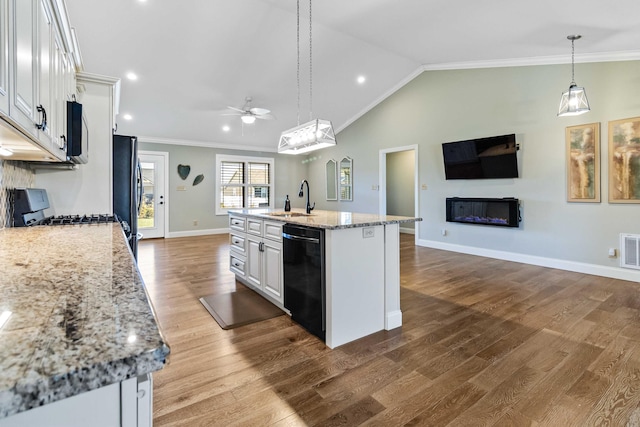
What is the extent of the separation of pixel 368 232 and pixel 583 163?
3.54 metres

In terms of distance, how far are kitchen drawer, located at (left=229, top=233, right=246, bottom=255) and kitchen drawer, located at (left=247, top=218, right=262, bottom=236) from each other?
0.22 metres

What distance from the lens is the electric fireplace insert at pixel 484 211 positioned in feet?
15.6

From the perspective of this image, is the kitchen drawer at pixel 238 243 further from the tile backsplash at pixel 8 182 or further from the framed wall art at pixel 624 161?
the framed wall art at pixel 624 161

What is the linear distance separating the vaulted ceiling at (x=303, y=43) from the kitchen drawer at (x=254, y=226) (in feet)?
8.80

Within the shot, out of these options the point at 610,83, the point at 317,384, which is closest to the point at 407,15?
the point at 610,83

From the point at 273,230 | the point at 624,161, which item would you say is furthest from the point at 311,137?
the point at 624,161

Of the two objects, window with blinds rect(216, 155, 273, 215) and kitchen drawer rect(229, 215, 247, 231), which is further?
window with blinds rect(216, 155, 273, 215)

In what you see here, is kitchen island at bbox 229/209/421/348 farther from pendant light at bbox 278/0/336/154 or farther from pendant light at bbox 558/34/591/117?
pendant light at bbox 558/34/591/117

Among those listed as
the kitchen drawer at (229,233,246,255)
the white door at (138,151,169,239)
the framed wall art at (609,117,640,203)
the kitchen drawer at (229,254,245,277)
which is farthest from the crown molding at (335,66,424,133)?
the kitchen drawer at (229,254,245,277)

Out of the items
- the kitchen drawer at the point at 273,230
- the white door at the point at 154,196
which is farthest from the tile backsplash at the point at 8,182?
the white door at the point at 154,196

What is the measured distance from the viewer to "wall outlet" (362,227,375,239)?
2402 mm

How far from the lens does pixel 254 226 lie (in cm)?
328

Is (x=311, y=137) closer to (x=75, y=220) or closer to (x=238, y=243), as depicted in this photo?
(x=238, y=243)

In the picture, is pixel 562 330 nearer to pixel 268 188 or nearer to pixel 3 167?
pixel 3 167
